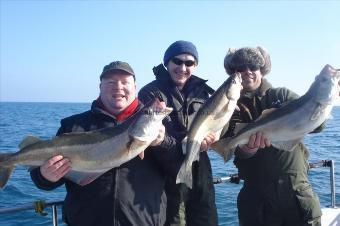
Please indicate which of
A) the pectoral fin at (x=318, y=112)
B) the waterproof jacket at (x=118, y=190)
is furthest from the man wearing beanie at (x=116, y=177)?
the pectoral fin at (x=318, y=112)

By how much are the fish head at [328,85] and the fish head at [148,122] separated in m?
1.94

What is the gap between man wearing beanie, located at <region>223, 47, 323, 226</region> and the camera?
5520 mm

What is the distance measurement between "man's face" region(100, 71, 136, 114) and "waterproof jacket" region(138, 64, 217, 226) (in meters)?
0.70

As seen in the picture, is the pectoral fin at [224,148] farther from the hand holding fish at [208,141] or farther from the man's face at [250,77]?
the man's face at [250,77]

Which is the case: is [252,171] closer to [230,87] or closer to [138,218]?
[230,87]

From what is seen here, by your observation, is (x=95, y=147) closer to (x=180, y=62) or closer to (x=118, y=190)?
(x=118, y=190)

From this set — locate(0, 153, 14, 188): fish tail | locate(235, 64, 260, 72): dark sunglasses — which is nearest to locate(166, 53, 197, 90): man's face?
locate(235, 64, 260, 72): dark sunglasses

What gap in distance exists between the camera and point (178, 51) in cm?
599

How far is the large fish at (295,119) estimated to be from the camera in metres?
5.04

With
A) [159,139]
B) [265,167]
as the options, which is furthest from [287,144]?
[159,139]

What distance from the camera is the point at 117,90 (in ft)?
16.5

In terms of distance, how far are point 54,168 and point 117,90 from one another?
1.22 m

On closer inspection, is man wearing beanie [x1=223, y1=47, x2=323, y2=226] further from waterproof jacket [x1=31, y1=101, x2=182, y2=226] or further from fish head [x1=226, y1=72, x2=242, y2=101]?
waterproof jacket [x1=31, y1=101, x2=182, y2=226]

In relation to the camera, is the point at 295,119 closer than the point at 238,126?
Yes
